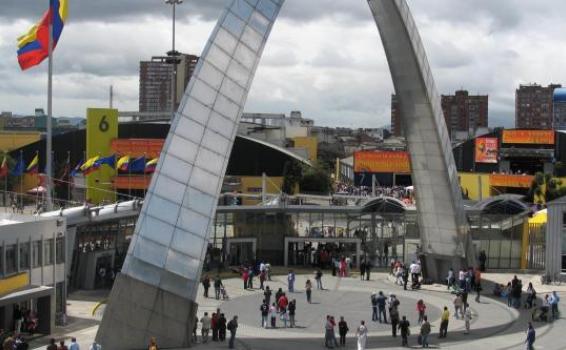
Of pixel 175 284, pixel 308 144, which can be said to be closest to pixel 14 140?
pixel 308 144

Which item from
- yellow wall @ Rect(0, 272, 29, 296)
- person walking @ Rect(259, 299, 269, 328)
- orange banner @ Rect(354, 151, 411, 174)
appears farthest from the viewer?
orange banner @ Rect(354, 151, 411, 174)

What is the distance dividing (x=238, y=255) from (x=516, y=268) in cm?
1630

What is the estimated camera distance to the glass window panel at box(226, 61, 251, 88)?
27438 mm

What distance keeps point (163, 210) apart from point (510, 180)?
76.9 m

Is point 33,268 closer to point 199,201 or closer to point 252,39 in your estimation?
point 199,201

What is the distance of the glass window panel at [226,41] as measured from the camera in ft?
89.1

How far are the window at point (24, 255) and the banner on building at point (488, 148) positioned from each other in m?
78.3

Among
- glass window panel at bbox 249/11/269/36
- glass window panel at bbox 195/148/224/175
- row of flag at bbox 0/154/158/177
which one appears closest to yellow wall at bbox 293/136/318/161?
row of flag at bbox 0/154/158/177

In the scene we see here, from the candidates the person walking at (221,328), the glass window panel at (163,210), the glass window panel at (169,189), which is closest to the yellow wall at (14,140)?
the person walking at (221,328)

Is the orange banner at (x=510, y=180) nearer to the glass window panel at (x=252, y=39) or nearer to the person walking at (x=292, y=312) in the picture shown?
the person walking at (x=292, y=312)

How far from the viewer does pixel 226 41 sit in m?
27.3

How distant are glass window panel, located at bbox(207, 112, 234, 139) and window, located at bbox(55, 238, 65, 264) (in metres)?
9.57

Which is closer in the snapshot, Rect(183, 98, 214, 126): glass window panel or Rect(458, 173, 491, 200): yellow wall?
Rect(183, 98, 214, 126): glass window panel

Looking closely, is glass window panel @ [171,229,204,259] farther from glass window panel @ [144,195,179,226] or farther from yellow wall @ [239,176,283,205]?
yellow wall @ [239,176,283,205]
